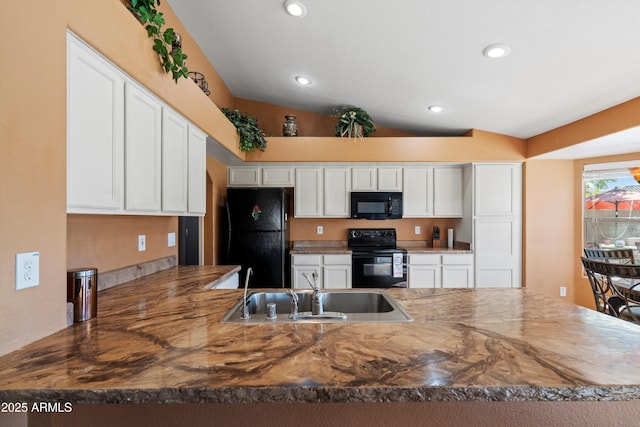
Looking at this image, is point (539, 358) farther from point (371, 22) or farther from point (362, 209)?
point (362, 209)

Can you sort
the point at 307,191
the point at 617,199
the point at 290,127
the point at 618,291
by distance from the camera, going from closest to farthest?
the point at 618,291, the point at 617,199, the point at 290,127, the point at 307,191

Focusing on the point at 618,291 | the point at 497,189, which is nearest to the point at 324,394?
the point at 618,291

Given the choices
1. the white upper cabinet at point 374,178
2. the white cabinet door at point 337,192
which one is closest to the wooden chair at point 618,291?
the white upper cabinet at point 374,178

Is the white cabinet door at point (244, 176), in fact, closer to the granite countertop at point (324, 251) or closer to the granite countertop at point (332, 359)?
the granite countertop at point (324, 251)

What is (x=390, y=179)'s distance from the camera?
3.98 m

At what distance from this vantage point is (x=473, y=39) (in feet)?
6.88

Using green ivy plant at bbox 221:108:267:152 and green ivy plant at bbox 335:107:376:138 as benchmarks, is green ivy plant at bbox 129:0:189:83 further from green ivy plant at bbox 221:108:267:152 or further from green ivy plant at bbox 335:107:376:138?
green ivy plant at bbox 335:107:376:138

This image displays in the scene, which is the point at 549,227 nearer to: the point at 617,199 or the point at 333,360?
the point at 617,199

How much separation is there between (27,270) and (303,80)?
2.94m

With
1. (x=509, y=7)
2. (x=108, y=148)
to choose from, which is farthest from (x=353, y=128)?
(x=108, y=148)

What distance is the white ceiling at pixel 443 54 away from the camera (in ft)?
6.11

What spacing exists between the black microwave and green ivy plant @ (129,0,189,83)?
2.61m

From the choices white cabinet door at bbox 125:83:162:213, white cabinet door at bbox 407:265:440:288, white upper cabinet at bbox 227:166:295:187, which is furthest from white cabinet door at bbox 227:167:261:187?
white cabinet door at bbox 407:265:440:288

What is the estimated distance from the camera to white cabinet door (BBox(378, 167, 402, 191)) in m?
3.97
